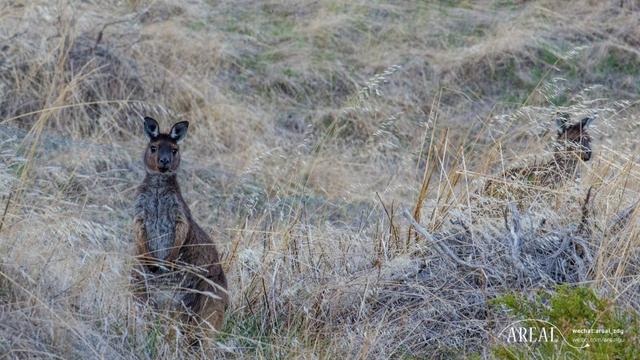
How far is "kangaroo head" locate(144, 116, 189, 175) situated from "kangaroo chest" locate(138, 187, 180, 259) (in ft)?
0.40

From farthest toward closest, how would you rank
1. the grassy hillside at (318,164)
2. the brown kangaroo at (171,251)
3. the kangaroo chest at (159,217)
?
the kangaroo chest at (159,217) → the brown kangaroo at (171,251) → the grassy hillside at (318,164)

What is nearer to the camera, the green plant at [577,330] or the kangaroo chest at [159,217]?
the green plant at [577,330]

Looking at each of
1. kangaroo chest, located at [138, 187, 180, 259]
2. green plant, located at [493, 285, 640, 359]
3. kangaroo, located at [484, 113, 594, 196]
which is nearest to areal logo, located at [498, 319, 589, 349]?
green plant, located at [493, 285, 640, 359]

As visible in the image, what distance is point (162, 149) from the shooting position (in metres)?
6.12

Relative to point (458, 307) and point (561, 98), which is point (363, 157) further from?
point (458, 307)

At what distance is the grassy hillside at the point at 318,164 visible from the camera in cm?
538

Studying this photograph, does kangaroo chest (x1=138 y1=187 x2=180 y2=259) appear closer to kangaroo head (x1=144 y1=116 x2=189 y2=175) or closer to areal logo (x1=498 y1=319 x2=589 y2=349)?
kangaroo head (x1=144 y1=116 x2=189 y2=175)

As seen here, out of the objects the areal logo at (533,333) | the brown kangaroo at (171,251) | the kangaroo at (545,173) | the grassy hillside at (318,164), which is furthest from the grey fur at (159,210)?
the areal logo at (533,333)

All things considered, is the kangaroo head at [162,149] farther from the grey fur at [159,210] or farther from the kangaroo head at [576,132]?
the kangaroo head at [576,132]

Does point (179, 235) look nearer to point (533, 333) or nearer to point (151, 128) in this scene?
point (151, 128)

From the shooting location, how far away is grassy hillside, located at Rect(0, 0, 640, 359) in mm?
5379

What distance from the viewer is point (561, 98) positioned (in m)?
12.0

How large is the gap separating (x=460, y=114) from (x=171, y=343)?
6.94 meters

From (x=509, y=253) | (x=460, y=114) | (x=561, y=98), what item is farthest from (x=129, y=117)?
(x=509, y=253)
